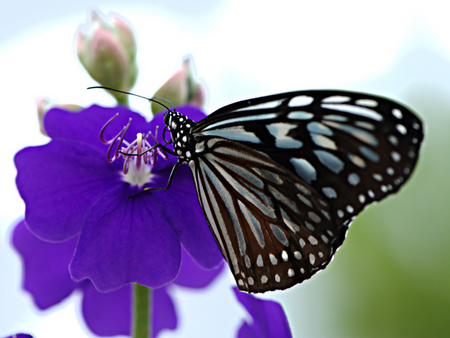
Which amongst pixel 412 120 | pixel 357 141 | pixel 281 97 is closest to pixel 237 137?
pixel 281 97

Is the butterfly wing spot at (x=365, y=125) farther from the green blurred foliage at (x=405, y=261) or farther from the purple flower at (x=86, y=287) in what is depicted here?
the green blurred foliage at (x=405, y=261)

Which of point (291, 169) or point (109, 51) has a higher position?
point (109, 51)

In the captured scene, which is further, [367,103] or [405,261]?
[405,261]

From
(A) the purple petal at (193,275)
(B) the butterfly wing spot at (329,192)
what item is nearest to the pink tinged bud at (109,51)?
(A) the purple petal at (193,275)

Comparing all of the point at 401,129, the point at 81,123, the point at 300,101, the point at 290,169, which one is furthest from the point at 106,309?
the point at 401,129

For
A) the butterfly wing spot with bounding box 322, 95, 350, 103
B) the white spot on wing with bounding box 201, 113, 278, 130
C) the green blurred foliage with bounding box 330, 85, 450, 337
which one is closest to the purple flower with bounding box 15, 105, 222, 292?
the white spot on wing with bounding box 201, 113, 278, 130

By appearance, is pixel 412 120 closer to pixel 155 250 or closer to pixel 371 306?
pixel 155 250

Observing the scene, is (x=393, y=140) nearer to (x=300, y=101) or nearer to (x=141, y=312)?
(x=300, y=101)
